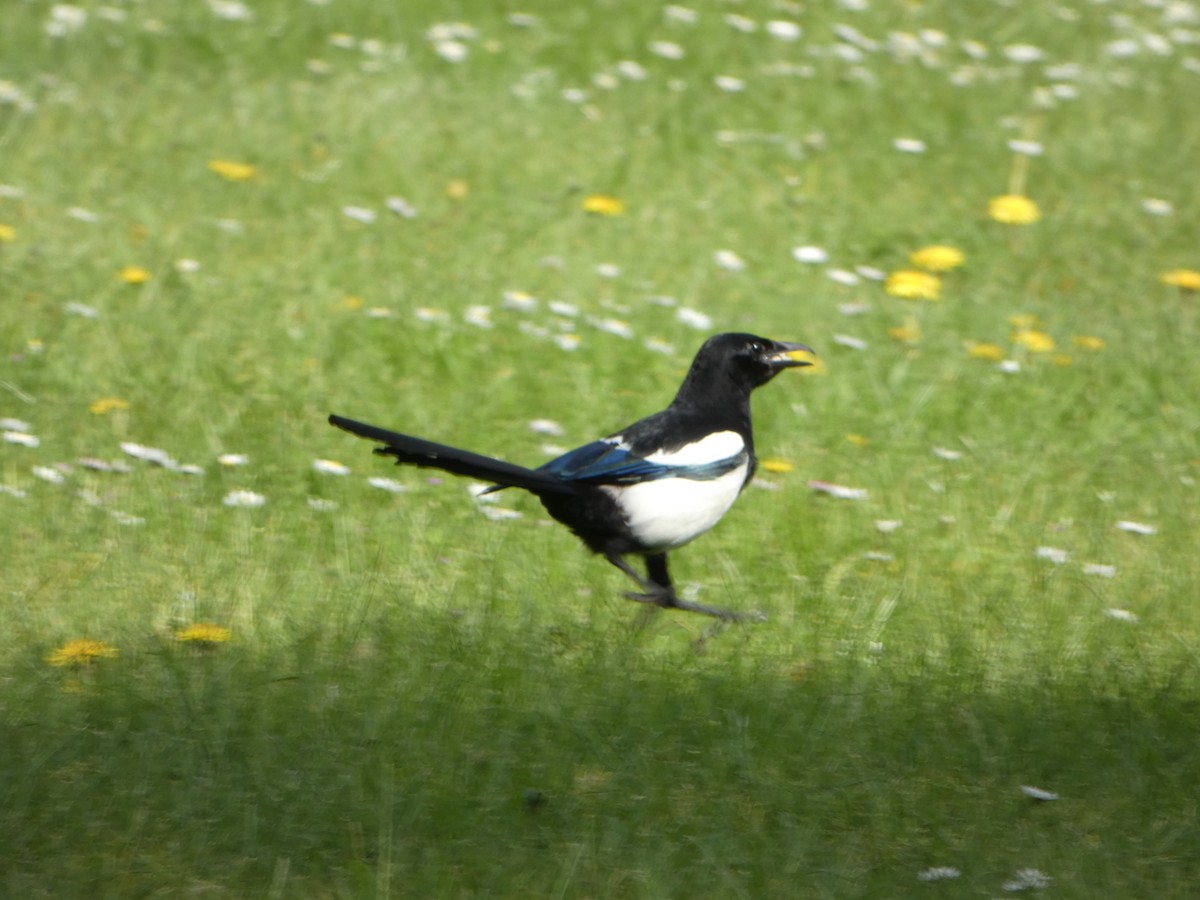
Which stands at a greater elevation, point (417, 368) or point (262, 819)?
point (262, 819)

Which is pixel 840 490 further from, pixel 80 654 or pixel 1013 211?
pixel 1013 211

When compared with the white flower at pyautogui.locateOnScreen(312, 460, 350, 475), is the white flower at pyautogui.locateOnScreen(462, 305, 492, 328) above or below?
below

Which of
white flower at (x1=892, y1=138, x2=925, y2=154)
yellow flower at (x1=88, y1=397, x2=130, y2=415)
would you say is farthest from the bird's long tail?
white flower at (x1=892, y1=138, x2=925, y2=154)

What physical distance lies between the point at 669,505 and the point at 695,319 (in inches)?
87.0

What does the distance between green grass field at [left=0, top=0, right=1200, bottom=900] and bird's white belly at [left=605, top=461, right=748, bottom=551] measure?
28 centimetres

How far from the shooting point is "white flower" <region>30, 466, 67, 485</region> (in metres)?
4.38

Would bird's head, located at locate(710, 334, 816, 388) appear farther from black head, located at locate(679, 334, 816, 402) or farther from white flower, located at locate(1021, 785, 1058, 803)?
white flower, located at locate(1021, 785, 1058, 803)

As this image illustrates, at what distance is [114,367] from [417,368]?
1006 millimetres

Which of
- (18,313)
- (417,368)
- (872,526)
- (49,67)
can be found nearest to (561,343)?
(417,368)

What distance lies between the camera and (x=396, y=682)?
3445 mm

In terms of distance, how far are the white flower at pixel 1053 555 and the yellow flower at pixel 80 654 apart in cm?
252

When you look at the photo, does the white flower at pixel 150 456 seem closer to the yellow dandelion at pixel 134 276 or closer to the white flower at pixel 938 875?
the yellow dandelion at pixel 134 276

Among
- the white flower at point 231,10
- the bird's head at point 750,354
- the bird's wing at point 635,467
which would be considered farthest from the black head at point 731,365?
the white flower at point 231,10

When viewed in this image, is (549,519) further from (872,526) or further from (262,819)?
(262,819)
